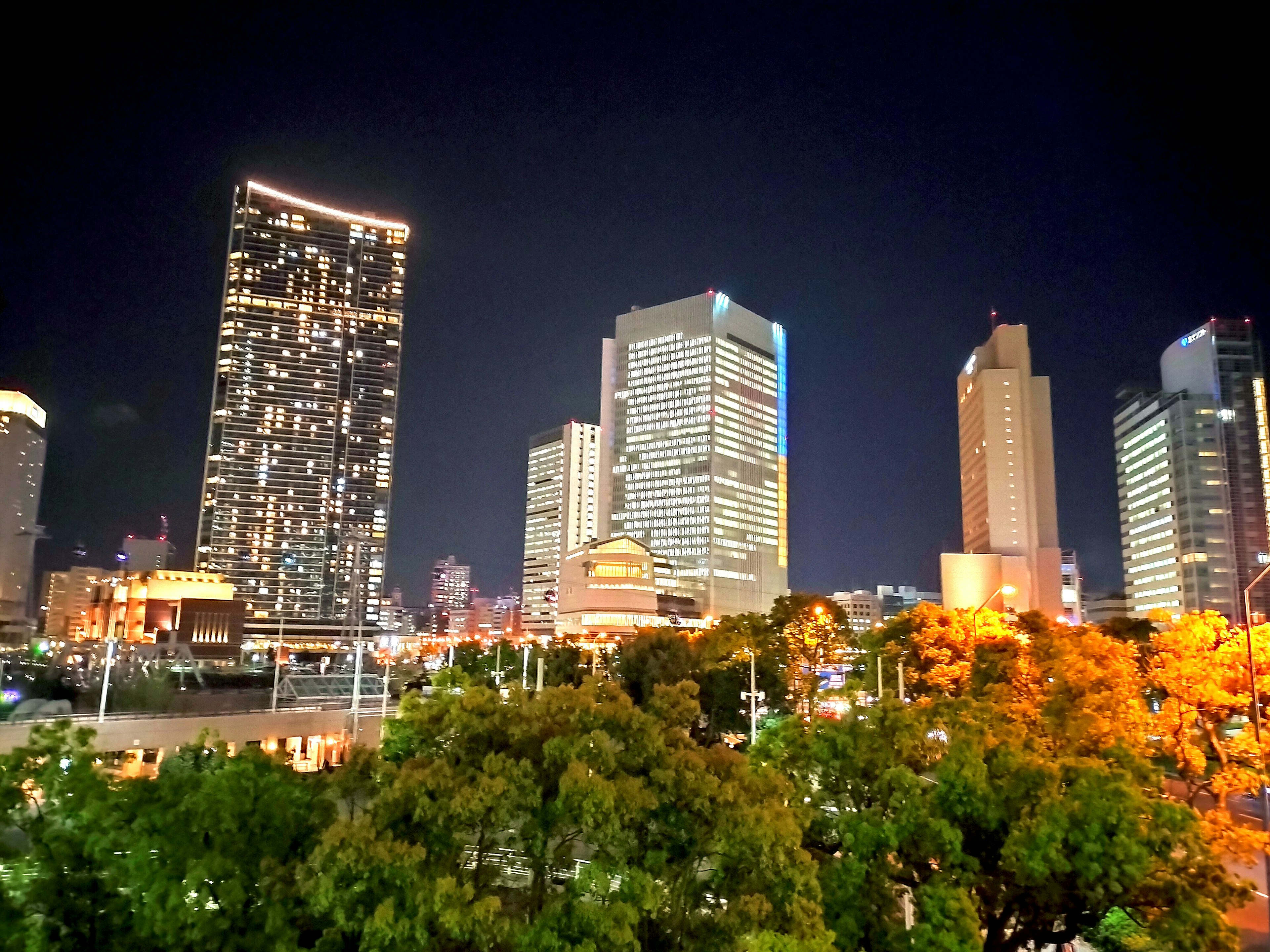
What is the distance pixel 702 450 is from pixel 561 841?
169 m

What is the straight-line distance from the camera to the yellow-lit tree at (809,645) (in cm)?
6103

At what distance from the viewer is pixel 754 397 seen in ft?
626

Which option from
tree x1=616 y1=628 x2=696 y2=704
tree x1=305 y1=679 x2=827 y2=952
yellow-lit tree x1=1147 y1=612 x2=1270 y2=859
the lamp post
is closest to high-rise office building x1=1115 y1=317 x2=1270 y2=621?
tree x1=616 y1=628 x2=696 y2=704

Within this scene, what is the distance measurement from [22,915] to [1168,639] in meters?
29.4

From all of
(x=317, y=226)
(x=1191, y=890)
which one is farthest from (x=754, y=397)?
(x=1191, y=890)

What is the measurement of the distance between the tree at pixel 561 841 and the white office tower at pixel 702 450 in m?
164

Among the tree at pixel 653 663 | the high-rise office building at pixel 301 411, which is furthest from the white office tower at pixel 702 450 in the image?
the tree at pixel 653 663

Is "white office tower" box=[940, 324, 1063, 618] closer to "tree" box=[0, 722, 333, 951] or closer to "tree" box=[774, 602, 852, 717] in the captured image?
"tree" box=[774, 602, 852, 717]

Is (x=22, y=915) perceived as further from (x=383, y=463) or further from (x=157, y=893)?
(x=383, y=463)

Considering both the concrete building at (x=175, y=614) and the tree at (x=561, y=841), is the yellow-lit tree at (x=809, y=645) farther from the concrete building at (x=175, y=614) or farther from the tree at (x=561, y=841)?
the concrete building at (x=175, y=614)

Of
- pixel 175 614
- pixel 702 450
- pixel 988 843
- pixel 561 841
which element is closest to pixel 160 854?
pixel 561 841

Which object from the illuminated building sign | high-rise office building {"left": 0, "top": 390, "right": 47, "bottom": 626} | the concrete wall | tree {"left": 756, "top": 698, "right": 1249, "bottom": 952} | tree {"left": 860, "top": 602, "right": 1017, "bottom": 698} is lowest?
the concrete wall

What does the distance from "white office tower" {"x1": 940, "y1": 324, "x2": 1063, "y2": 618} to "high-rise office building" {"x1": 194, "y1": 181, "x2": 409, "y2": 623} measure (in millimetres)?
116602

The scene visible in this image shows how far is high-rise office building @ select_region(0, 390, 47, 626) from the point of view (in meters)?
127
